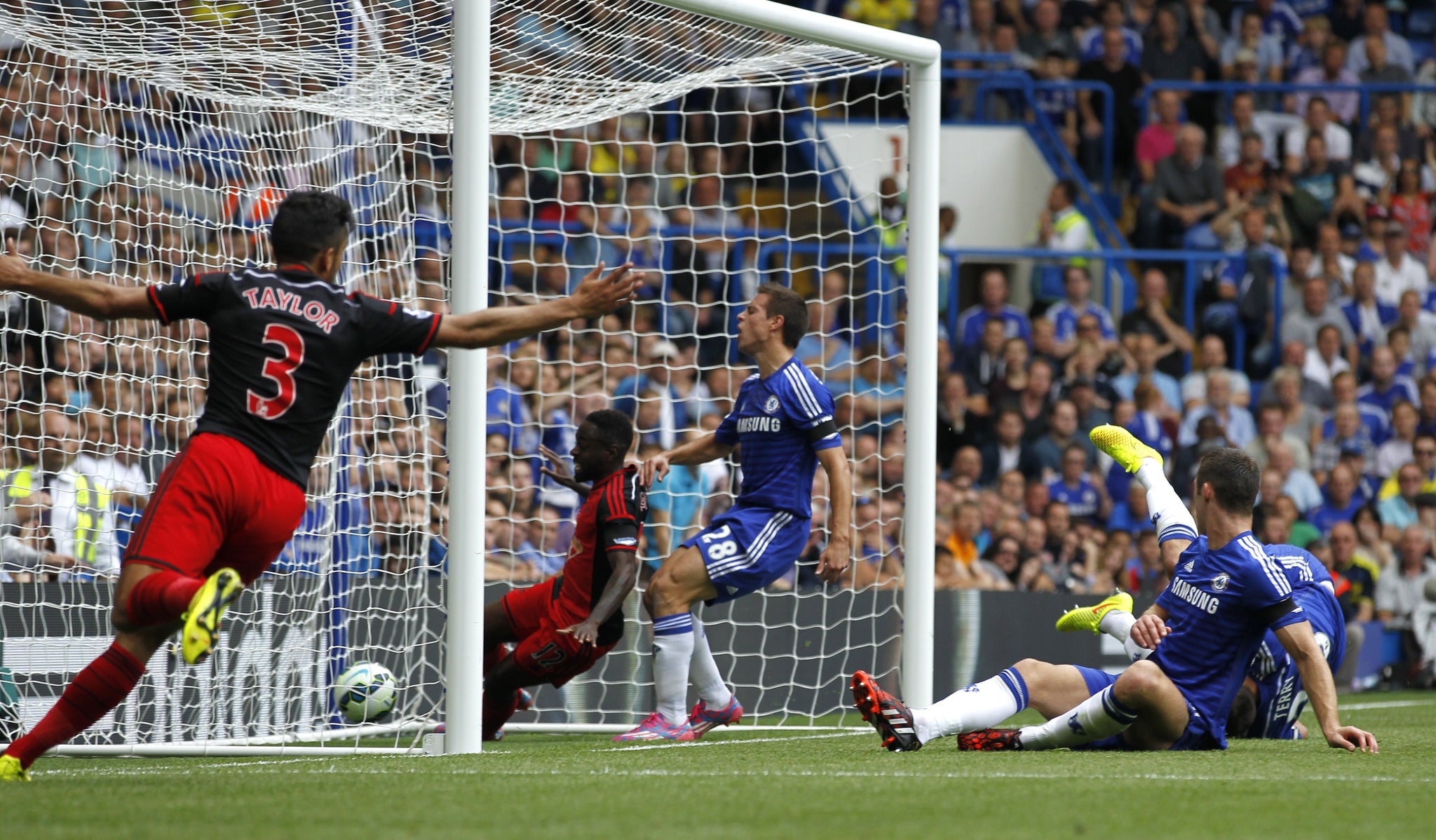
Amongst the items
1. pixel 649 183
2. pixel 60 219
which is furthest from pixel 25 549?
pixel 649 183

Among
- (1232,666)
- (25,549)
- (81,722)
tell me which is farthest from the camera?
(25,549)

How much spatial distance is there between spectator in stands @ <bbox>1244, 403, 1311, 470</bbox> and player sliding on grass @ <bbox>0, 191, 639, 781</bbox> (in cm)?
886

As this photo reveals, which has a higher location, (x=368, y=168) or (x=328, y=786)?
(x=368, y=168)

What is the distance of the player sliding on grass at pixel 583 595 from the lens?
258 inches

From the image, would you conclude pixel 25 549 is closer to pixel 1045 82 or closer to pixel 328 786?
pixel 328 786

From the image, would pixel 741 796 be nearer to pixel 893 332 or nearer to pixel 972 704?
pixel 972 704

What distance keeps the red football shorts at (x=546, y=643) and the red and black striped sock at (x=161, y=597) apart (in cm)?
231

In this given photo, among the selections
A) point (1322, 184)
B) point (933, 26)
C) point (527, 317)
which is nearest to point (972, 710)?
point (527, 317)

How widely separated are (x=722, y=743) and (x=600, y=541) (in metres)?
0.95

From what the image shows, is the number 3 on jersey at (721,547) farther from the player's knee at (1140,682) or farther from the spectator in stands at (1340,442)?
the spectator in stands at (1340,442)

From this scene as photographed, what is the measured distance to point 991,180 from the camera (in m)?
15.0

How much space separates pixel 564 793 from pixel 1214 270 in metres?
10.6

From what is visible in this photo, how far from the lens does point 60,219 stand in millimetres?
7000

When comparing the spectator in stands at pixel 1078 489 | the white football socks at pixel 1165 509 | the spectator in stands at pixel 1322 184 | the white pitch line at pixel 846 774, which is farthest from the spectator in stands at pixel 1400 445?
the white pitch line at pixel 846 774
